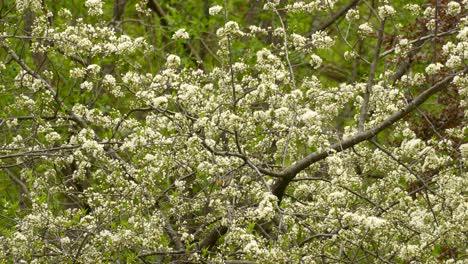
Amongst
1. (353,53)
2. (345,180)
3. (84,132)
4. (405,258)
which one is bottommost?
(405,258)

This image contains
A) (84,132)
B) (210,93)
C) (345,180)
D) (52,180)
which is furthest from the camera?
(52,180)

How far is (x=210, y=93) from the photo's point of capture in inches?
312

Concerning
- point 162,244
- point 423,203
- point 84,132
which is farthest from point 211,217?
point 423,203

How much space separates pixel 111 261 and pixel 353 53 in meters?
3.03

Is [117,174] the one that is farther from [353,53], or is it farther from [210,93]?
[353,53]

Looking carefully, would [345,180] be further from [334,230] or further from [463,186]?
[463,186]

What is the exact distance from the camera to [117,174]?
686cm

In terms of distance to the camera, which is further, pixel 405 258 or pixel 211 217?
pixel 211 217

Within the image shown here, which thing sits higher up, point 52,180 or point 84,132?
point 52,180

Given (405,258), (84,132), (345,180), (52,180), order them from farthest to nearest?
1. (52,180)
2. (84,132)
3. (345,180)
4. (405,258)

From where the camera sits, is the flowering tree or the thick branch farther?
the thick branch

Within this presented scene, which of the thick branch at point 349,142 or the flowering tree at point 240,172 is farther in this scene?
the thick branch at point 349,142

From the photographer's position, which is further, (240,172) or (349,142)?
(240,172)

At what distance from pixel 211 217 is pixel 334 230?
4.82ft
